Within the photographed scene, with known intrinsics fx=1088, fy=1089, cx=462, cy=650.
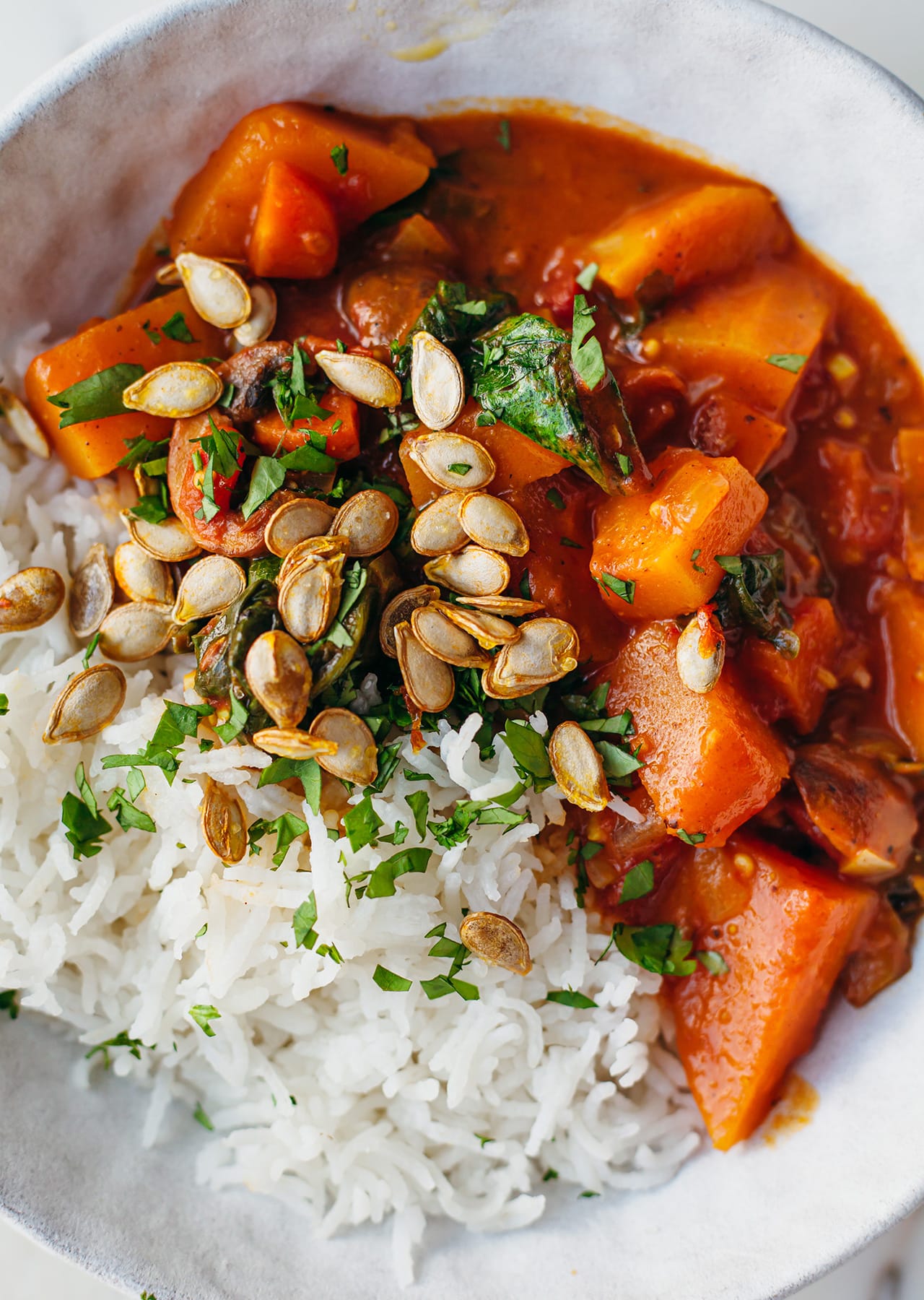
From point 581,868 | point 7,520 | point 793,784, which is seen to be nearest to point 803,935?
point 793,784

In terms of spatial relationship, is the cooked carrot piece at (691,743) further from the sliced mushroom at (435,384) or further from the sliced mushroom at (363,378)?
the sliced mushroom at (363,378)

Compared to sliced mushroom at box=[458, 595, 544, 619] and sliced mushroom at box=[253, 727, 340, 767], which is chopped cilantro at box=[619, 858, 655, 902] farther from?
sliced mushroom at box=[253, 727, 340, 767]

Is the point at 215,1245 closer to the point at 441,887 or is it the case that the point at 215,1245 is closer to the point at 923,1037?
the point at 441,887

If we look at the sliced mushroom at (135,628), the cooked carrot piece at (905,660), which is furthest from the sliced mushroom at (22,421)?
the cooked carrot piece at (905,660)

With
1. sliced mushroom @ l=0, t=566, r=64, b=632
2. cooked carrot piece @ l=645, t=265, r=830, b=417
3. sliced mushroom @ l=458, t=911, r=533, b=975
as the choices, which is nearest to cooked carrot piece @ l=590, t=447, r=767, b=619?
cooked carrot piece @ l=645, t=265, r=830, b=417

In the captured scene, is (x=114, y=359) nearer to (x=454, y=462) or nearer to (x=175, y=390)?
(x=175, y=390)

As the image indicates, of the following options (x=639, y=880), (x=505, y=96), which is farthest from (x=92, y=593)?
(x=505, y=96)
